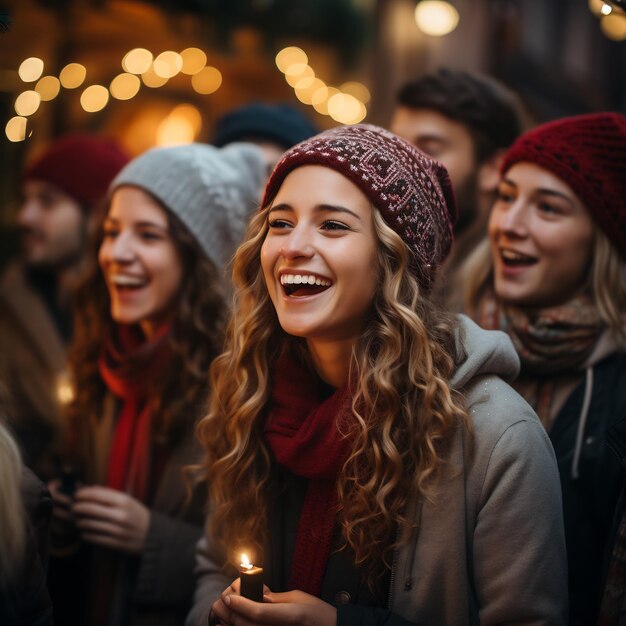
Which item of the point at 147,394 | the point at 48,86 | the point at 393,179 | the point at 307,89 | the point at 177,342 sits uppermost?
the point at 307,89

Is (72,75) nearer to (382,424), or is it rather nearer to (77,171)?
(77,171)

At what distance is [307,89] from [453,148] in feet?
11.4

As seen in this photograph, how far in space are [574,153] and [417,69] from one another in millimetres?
3867

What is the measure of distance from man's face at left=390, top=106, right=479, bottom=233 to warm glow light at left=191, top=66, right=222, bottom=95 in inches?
140

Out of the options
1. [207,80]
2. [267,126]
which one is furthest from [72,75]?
[267,126]

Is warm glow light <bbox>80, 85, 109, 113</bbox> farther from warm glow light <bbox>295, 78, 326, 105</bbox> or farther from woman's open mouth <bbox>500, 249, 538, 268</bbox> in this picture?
woman's open mouth <bbox>500, 249, 538, 268</bbox>

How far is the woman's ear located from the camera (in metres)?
4.09

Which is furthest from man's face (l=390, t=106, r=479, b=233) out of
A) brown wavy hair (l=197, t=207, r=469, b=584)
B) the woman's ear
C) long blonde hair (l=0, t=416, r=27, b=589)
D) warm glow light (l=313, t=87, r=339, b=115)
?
warm glow light (l=313, t=87, r=339, b=115)

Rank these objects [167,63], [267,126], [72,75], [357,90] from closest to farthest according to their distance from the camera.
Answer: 1. [267,126]
2. [167,63]
3. [72,75]
4. [357,90]

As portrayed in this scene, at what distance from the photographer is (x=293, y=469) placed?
2.35 metres

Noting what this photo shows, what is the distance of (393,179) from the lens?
2287 mm

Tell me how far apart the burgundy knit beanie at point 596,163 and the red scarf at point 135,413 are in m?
1.77

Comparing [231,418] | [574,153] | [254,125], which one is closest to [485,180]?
[574,153]

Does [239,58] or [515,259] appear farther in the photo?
[239,58]
